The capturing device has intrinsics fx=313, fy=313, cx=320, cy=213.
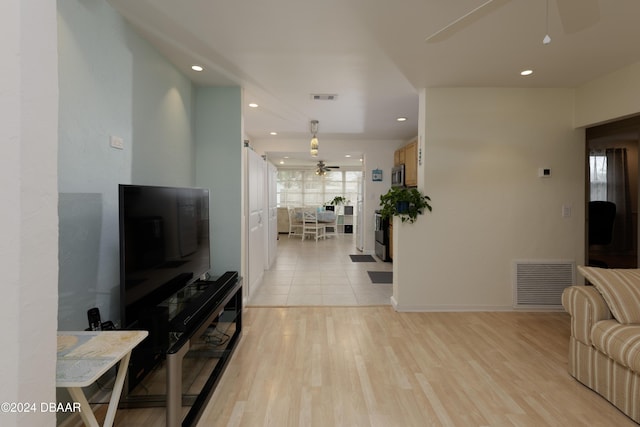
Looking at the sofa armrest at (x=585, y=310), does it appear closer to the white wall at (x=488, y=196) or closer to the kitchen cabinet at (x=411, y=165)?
the white wall at (x=488, y=196)

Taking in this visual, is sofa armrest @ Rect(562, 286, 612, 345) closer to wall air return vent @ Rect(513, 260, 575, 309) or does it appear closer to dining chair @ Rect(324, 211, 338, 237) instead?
wall air return vent @ Rect(513, 260, 575, 309)

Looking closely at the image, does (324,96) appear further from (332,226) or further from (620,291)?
(332,226)

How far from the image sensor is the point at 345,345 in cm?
262

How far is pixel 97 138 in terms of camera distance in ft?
6.08

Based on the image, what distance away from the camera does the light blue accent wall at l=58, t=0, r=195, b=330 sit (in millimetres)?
1622

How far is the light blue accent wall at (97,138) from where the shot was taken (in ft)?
5.32

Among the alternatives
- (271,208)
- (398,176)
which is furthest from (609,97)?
(271,208)

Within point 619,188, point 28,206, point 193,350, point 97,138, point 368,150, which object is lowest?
point 193,350

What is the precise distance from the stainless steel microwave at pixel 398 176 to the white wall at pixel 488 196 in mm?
2220

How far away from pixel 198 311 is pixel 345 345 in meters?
1.29

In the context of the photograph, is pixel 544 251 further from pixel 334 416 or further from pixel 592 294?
pixel 334 416

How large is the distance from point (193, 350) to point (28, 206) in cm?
145

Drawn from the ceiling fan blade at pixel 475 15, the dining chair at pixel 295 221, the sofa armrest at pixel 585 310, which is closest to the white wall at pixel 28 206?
the ceiling fan blade at pixel 475 15

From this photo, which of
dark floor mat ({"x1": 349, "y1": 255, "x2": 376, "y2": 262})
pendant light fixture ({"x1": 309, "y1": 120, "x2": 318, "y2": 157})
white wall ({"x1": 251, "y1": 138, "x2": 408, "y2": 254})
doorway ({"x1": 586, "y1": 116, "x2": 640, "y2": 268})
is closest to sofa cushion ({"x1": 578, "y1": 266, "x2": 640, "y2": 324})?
doorway ({"x1": 586, "y1": 116, "x2": 640, "y2": 268})
